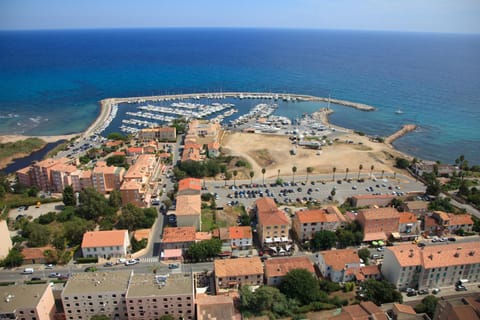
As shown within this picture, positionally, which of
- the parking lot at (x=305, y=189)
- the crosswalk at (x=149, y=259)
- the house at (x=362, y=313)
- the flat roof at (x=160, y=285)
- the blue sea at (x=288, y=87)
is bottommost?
the crosswalk at (x=149, y=259)

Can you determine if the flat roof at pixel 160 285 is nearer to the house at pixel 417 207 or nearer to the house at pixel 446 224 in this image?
the house at pixel 446 224

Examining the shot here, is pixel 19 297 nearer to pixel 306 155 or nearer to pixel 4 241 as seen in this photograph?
pixel 4 241

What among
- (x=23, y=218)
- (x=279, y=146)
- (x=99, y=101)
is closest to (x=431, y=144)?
(x=279, y=146)

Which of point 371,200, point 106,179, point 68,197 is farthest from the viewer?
point 106,179

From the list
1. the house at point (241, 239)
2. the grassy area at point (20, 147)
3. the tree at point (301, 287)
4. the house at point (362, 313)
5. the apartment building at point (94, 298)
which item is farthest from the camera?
the grassy area at point (20, 147)

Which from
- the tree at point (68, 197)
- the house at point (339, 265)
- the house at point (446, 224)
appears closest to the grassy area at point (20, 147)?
the tree at point (68, 197)

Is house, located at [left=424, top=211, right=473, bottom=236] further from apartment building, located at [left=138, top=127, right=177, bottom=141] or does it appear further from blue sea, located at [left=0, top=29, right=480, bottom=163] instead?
apartment building, located at [left=138, top=127, right=177, bottom=141]

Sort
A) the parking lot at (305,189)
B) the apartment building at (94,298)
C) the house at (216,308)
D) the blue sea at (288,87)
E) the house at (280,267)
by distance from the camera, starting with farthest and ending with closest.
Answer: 1. the blue sea at (288,87)
2. the parking lot at (305,189)
3. the house at (280,267)
4. the apartment building at (94,298)
5. the house at (216,308)

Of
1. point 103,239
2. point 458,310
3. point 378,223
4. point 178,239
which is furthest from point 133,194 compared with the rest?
point 458,310

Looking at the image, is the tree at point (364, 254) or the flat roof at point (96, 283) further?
the tree at point (364, 254)
